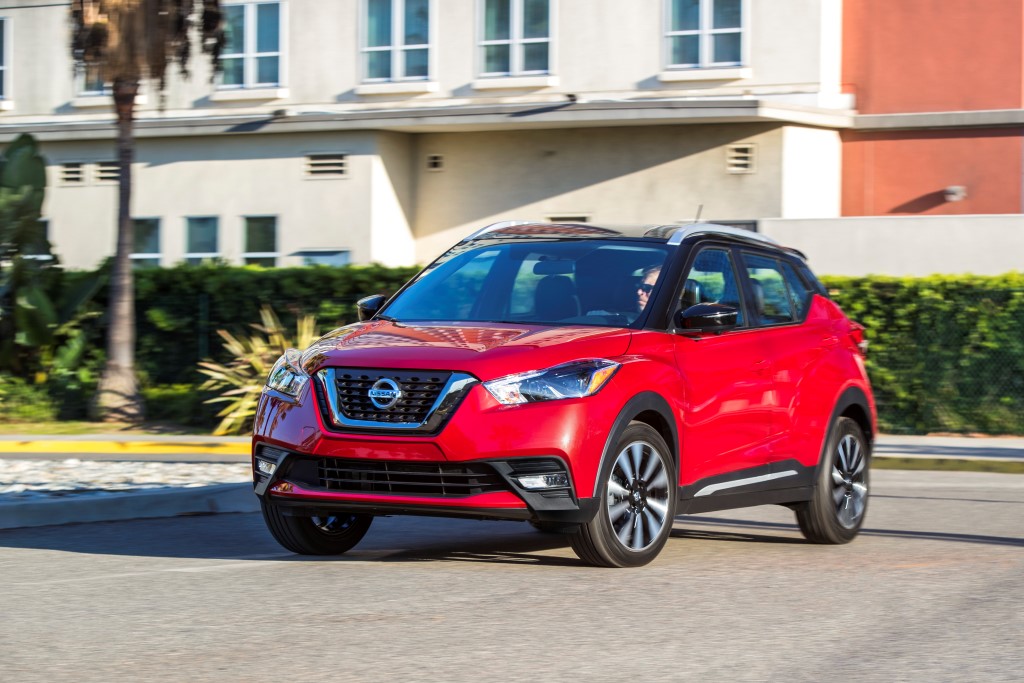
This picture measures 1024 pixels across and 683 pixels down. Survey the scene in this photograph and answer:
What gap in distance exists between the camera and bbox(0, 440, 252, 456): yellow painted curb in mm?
15470

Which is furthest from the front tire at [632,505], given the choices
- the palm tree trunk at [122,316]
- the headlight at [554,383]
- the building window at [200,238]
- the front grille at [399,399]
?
the building window at [200,238]

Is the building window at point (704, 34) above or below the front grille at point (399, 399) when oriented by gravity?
above

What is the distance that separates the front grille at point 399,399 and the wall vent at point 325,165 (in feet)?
67.8

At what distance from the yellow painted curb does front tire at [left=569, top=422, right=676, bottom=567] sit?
8.00 m

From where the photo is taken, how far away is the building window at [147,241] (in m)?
29.6

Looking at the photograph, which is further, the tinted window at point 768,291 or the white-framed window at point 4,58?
the white-framed window at point 4,58

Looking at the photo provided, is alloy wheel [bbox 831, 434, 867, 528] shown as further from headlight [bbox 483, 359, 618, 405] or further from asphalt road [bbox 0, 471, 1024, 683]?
headlight [bbox 483, 359, 618, 405]

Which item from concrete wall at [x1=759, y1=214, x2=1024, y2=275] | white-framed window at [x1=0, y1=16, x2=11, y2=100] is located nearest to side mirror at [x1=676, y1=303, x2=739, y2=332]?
concrete wall at [x1=759, y1=214, x2=1024, y2=275]

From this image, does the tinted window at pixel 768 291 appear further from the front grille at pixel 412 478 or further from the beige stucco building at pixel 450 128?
the beige stucco building at pixel 450 128

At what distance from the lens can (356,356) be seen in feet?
25.1

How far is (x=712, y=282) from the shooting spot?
878 centimetres

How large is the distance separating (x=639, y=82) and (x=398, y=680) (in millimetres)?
22312

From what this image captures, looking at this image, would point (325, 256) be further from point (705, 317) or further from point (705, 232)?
point (705, 317)

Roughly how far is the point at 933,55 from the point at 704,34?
395cm
